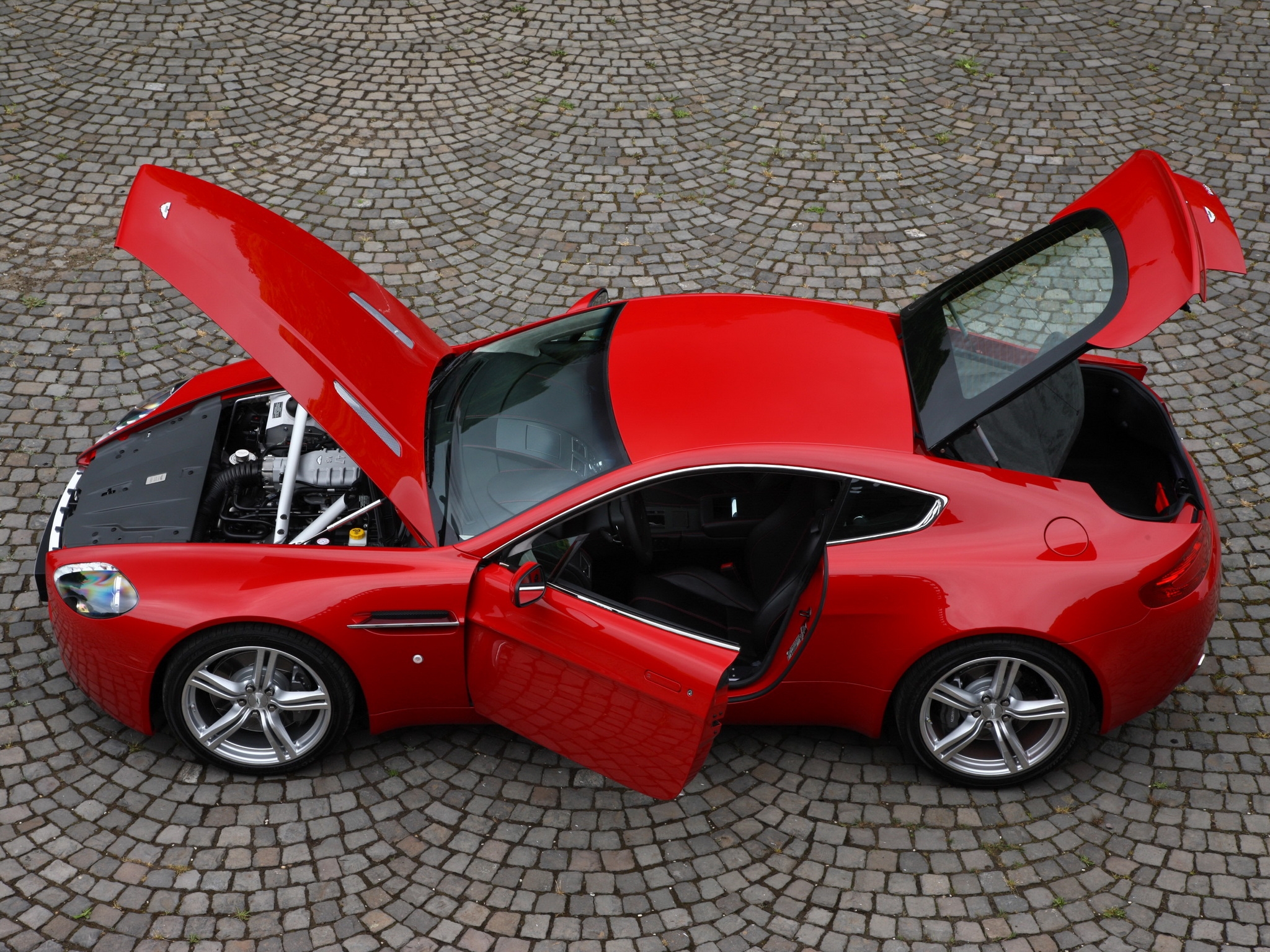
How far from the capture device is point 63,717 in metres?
4.99

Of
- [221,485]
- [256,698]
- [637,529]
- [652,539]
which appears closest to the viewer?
[256,698]

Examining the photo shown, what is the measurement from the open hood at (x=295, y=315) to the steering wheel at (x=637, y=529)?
0.83m

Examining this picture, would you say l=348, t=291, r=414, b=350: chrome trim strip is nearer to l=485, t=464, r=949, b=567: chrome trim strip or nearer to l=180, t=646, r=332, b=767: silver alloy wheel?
l=485, t=464, r=949, b=567: chrome trim strip

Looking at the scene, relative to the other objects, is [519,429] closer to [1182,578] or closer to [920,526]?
[920,526]

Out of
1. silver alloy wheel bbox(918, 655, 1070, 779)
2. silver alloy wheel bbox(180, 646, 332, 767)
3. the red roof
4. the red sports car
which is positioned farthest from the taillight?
silver alloy wheel bbox(180, 646, 332, 767)

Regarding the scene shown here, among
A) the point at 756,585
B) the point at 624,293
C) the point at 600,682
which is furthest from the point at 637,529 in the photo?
the point at 624,293

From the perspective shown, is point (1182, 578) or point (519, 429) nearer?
point (1182, 578)

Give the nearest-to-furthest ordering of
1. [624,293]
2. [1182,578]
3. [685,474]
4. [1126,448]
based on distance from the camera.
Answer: [685,474], [1182,578], [1126,448], [624,293]

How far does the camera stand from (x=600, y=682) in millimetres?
4203

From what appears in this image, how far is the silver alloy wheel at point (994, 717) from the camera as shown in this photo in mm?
4508

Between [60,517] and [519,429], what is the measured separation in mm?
2070

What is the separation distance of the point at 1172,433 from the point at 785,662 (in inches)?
79.4

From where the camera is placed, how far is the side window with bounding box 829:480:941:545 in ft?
14.2

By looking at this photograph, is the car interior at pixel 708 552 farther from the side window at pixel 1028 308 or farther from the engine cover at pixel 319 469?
the engine cover at pixel 319 469
